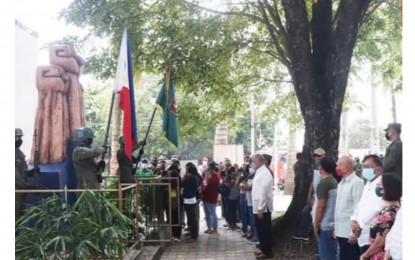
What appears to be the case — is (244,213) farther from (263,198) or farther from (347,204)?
(347,204)

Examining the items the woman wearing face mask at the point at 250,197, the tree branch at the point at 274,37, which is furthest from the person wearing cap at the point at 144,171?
the tree branch at the point at 274,37

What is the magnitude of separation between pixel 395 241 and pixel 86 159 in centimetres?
515

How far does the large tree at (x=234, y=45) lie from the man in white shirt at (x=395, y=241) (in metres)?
5.96

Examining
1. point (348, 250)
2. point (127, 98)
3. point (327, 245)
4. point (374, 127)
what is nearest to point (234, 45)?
point (127, 98)

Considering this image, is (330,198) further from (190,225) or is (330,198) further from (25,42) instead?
(25,42)

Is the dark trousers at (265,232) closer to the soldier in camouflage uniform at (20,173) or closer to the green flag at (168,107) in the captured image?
the green flag at (168,107)

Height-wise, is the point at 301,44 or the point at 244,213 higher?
the point at 301,44

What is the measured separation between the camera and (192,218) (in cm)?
1200

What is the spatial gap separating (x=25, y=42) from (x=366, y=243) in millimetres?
7821

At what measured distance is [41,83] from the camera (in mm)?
8945

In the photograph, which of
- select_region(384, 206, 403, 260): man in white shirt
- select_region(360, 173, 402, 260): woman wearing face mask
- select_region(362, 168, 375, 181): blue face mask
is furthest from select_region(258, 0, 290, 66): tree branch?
select_region(384, 206, 403, 260): man in white shirt

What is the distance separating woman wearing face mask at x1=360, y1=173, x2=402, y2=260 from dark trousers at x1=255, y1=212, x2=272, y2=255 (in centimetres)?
449

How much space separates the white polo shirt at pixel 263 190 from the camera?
9.08m

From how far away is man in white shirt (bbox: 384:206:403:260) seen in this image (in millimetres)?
4168
